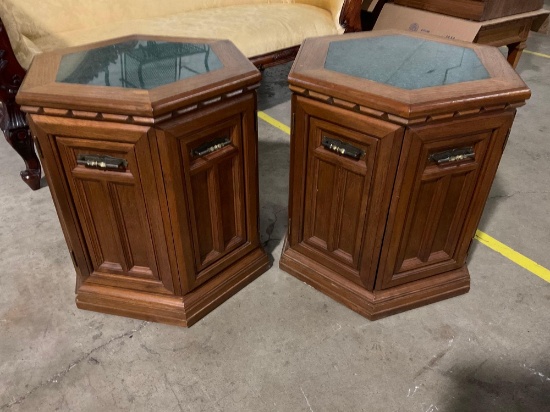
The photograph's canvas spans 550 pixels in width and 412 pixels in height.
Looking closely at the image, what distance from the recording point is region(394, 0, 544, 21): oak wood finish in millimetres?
2842

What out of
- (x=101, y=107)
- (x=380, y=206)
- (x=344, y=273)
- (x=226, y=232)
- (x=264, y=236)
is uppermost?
(x=101, y=107)

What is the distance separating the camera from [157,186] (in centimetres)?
125

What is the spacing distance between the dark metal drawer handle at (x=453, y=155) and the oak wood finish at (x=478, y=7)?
2.02 meters

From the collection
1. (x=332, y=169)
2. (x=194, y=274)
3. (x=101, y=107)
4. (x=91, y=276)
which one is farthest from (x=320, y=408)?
(x=101, y=107)

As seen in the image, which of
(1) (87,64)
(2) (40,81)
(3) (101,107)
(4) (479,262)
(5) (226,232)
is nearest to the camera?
(3) (101,107)

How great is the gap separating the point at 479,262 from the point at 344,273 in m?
0.62

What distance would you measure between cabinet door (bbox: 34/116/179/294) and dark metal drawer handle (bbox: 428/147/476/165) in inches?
31.3

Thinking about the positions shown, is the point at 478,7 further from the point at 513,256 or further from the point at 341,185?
the point at 341,185

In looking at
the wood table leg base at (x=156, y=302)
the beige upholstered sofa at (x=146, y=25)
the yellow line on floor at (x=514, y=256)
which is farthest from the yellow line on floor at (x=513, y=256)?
the beige upholstered sofa at (x=146, y=25)

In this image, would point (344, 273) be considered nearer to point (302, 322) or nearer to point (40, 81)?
point (302, 322)

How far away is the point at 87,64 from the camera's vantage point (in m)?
1.32

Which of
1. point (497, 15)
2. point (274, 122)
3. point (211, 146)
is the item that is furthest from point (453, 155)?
point (497, 15)

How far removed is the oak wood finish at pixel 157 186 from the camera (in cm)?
114

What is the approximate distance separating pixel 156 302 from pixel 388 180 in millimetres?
858
